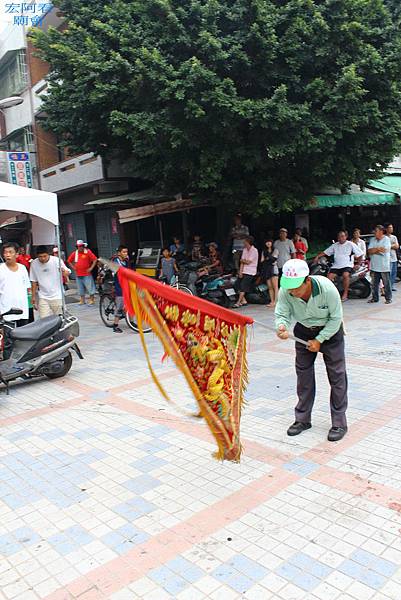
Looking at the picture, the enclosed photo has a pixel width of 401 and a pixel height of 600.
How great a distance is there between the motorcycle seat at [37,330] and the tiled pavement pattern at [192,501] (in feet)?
2.52

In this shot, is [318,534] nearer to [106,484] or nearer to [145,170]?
[106,484]

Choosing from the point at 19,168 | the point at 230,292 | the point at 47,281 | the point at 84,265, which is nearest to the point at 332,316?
the point at 47,281

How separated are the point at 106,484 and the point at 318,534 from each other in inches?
62.1

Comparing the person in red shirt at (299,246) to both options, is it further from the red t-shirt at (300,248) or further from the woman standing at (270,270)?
the woman standing at (270,270)

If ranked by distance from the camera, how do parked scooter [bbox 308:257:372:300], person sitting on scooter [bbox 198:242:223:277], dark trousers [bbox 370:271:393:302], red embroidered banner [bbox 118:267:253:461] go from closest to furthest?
red embroidered banner [bbox 118:267:253:461] < dark trousers [bbox 370:271:393:302] < person sitting on scooter [bbox 198:242:223:277] < parked scooter [bbox 308:257:372:300]

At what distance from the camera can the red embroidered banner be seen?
3.21 metres

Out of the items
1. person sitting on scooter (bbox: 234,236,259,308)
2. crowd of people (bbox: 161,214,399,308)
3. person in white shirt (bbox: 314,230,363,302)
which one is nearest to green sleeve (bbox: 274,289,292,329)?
crowd of people (bbox: 161,214,399,308)

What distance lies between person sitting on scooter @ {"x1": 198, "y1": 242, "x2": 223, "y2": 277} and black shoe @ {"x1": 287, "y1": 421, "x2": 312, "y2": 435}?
6842mm

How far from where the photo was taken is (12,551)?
3.07 metres

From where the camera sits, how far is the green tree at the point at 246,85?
9.07 m

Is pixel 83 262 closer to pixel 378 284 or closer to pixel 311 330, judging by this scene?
pixel 378 284

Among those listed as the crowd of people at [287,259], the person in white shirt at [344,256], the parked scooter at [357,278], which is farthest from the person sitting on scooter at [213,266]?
the person in white shirt at [344,256]

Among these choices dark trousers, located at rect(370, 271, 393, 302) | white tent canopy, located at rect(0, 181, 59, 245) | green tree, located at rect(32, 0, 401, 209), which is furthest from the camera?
dark trousers, located at rect(370, 271, 393, 302)

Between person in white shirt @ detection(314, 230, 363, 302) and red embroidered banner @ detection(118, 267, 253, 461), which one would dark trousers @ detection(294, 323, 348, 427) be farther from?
A: person in white shirt @ detection(314, 230, 363, 302)
